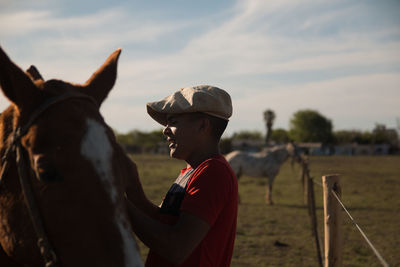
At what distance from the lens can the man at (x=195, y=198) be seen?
174cm

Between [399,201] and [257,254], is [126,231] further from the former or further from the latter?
[399,201]

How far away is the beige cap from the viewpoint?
2000mm

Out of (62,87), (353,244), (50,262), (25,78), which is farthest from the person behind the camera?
(353,244)

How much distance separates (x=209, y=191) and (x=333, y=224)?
191cm

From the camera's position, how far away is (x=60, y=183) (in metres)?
1.43

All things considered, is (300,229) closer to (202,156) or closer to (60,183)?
(202,156)

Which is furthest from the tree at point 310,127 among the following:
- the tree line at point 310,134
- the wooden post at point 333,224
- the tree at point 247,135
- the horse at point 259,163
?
the wooden post at point 333,224

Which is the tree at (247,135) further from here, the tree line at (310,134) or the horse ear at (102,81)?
the horse ear at (102,81)

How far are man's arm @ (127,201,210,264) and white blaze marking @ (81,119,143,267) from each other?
0.29 metres

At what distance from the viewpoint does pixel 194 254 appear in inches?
75.2

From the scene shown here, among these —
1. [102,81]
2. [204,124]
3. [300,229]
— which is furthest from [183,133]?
[300,229]

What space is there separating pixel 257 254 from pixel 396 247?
9.70ft

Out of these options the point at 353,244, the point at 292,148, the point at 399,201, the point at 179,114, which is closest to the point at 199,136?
the point at 179,114

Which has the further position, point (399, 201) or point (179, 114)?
point (399, 201)
